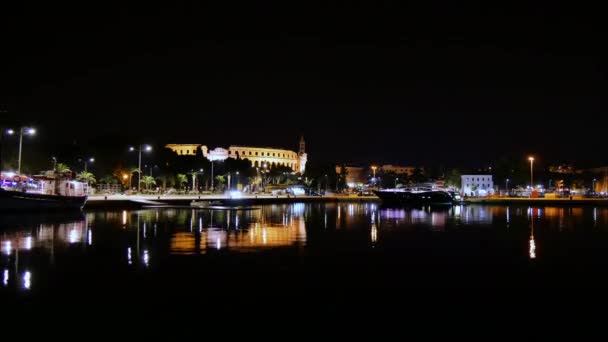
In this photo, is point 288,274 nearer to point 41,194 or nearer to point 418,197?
point 41,194

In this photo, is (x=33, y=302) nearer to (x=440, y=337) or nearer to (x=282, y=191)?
(x=440, y=337)

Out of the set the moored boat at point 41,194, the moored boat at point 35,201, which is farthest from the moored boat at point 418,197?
the moored boat at point 35,201

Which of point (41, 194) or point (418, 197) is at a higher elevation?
point (41, 194)

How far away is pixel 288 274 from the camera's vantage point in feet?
39.9

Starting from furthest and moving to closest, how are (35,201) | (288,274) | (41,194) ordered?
(41,194)
(35,201)
(288,274)

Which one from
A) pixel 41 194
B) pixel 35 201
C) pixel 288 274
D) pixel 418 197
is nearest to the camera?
pixel 288 274

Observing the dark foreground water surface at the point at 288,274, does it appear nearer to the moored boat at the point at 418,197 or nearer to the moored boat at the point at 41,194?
the moored boat at the point at 41,194

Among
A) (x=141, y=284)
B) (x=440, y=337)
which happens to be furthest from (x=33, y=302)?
(x=440, y=337)

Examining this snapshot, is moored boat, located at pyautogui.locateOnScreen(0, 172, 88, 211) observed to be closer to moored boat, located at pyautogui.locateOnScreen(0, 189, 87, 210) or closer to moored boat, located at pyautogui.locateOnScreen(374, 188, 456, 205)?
moored boat, located at pyautogui.locateOnScreen(0, 189, 87, 210)

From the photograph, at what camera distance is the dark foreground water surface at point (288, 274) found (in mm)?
9320

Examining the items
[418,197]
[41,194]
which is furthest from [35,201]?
[418,197]

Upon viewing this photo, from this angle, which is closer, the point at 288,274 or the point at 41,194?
the point at 288,274

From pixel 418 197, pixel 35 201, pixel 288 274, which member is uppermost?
pixel 35 201

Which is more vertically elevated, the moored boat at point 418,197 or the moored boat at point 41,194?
the moored boat at point 41,194
